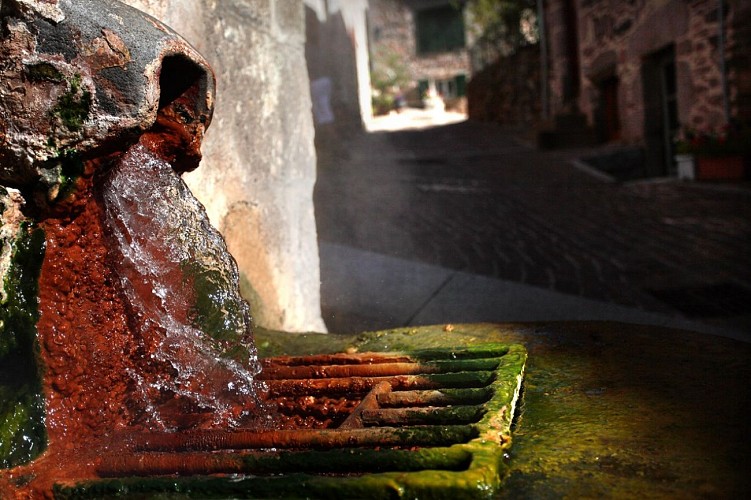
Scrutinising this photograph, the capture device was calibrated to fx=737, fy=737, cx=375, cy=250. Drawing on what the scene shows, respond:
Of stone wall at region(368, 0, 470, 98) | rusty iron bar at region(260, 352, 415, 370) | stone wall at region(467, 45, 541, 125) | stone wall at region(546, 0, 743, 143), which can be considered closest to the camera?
rusty iron bar at region(260, 352, 415, 370)

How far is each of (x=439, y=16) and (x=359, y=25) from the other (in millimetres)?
17499

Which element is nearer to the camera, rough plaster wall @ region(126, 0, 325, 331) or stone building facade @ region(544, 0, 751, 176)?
rough plaster wall @ region(126, 0, 325, 331)

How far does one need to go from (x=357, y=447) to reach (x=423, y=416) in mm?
179

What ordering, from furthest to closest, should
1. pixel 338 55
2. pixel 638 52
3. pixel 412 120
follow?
pixel 412 120, pixel 338 55, pixel 638 52

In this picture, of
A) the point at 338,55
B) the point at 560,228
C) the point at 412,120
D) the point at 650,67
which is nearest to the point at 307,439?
the point at 560,228

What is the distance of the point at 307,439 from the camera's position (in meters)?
1.33

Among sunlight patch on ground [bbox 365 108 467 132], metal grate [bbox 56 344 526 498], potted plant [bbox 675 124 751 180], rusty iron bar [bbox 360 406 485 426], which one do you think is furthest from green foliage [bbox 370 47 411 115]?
rusty iron bar [bbox 360 406 485 426]

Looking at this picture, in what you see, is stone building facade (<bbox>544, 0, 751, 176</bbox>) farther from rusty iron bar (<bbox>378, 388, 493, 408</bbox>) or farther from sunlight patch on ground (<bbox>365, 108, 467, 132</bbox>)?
rusty iron bar (<bbox>378, 388, 493, 408</bbox>)

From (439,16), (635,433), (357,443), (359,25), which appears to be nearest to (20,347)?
(357,443)

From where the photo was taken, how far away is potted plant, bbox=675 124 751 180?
27.7 feet

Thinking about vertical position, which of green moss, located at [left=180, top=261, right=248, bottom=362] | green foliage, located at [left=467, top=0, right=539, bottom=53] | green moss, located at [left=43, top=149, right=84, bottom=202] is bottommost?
green moss, located at [left=180, top=261, right=248, bottom=362]

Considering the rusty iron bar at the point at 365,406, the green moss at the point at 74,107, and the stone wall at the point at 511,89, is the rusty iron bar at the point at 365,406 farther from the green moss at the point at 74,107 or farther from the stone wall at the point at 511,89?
the stone wall at the point at 511,89

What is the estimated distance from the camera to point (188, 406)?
5.41 ft

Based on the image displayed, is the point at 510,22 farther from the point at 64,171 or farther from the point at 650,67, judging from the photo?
the point at 64,171
